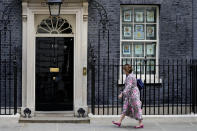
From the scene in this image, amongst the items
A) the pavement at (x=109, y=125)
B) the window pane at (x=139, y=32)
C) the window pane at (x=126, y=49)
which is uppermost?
the window pane at (x=139, y=32)

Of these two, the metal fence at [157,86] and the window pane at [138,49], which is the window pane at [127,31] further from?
the metal fence at [157,86]

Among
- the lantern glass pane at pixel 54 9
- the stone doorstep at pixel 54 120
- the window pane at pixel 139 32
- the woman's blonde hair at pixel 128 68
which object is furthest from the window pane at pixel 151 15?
the stone doorstep at pixel 54 120

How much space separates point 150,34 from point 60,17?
2762mm

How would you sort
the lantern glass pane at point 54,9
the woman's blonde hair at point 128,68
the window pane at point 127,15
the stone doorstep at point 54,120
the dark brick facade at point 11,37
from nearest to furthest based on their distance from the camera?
1. the woman's blonde hair at point 128,68
2. the stone doorstep at point 54,120
3. the lantern glass pane at point 54,9
4. the dark brick facade at point 11,37
5. the window pane at point 127,15

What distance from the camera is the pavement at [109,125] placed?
1084 centimetres

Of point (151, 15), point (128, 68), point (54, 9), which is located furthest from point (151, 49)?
point (54, 9)

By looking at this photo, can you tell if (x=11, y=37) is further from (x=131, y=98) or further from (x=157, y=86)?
(x=157, y=86)

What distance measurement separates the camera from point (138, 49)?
525 inches

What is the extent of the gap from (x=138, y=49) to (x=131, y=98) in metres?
2.88

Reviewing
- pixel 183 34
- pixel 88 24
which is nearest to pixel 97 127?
pixel 88 24

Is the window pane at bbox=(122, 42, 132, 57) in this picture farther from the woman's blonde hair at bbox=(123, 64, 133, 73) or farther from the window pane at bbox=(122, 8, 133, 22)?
the woman's blonde hair at bbox=(123, 64, 133, 73)

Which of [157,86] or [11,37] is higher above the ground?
[11,37]

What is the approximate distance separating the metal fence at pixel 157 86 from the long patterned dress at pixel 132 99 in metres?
1.61

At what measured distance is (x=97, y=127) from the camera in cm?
1105
